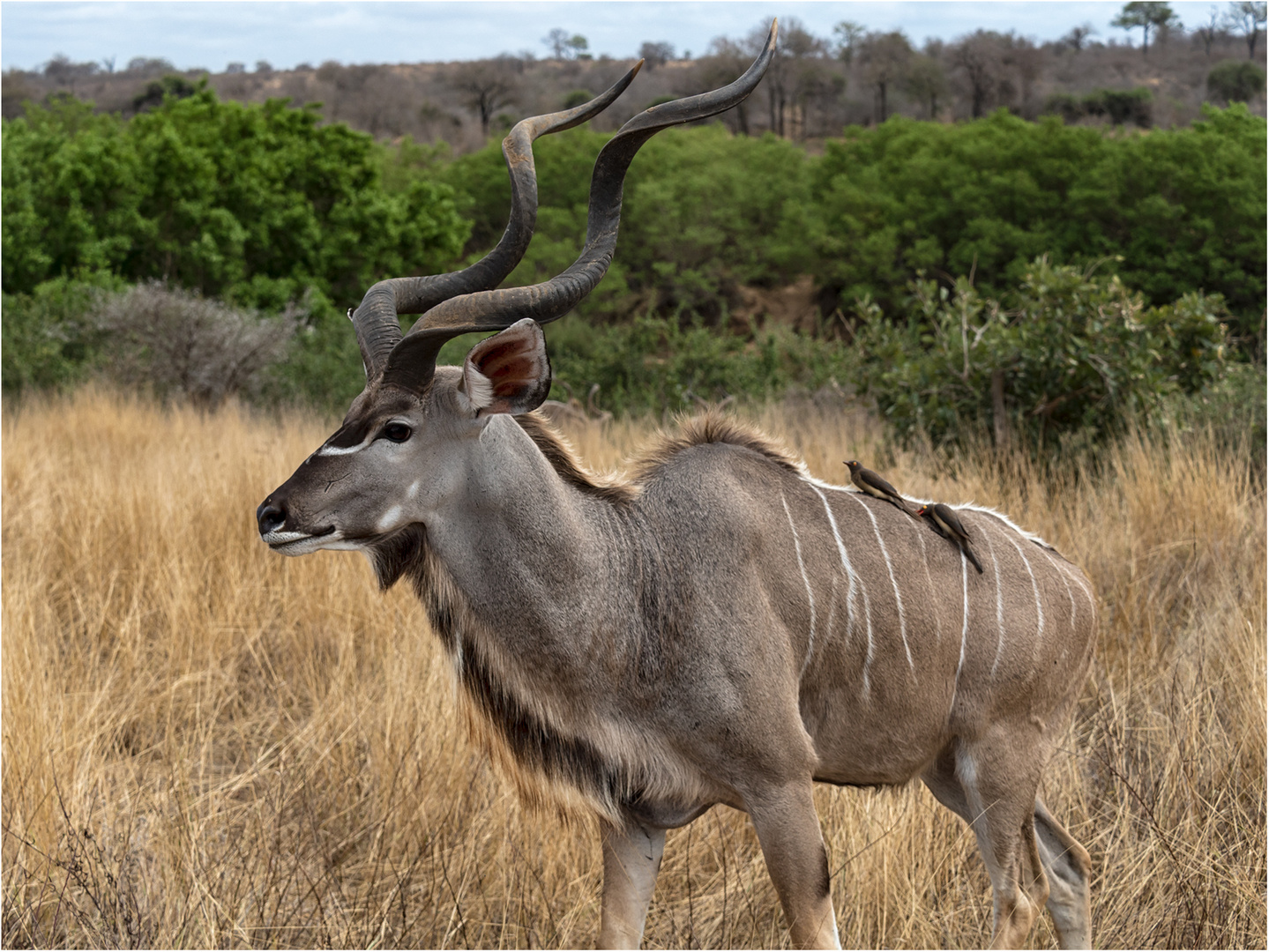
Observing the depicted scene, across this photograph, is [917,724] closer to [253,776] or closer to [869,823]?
[869,823]

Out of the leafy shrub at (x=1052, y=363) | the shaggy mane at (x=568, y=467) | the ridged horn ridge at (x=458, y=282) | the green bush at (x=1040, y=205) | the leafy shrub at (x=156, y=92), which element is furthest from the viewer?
the leafy shrub at (x=156, y=92)

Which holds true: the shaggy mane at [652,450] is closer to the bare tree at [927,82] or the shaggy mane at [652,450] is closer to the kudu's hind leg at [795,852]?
the kudu's hind leg at [795,852]

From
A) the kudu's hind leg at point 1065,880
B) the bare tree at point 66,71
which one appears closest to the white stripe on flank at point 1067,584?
the kudu's hind leg at point 1065,880

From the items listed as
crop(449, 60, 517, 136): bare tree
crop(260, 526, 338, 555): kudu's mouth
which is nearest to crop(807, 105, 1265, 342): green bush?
crop(260, 526, 338, 555): kudu's mouth

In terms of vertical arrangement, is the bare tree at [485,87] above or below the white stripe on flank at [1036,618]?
above

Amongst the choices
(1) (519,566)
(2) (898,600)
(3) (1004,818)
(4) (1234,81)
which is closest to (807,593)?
(2) (898,600)

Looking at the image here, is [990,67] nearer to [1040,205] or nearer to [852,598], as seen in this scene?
[1040,205]

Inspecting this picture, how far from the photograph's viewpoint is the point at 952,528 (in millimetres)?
2898

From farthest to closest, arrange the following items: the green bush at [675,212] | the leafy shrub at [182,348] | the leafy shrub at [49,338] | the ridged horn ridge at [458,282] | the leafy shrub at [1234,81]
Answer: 1. the leafy shrub at [1234,81]
2. the green bush at [675,212]
3. the leafy shrub at [182,348]
4. the leafy shrub at [49,338]
5. the ridged horn ridge at [458,282]

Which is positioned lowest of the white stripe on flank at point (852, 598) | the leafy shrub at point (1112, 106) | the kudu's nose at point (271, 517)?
the white stripe on flank at point (852, 598)

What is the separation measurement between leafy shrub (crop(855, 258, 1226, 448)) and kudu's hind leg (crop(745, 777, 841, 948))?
4.90 m

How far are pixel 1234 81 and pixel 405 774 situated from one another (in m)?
44.7

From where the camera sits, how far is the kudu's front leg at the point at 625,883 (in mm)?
2814

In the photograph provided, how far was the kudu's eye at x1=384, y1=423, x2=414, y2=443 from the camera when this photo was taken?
2.46 m
